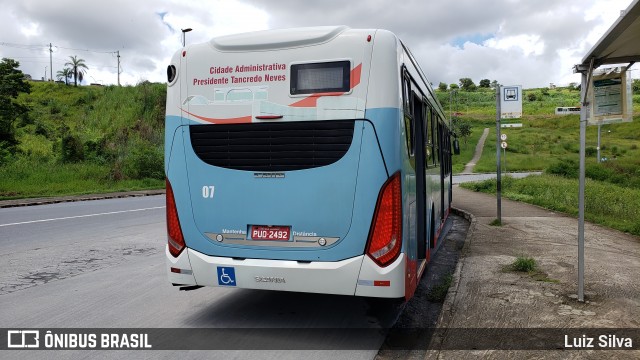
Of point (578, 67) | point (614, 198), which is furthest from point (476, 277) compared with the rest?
point (614, 198)

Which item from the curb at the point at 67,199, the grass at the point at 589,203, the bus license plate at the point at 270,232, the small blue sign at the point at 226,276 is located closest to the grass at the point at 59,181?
the curb at the point at 67,199

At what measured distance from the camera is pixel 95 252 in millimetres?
9367

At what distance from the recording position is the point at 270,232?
16.8 ft

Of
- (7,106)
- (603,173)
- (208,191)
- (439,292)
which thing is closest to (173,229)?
(208,191)

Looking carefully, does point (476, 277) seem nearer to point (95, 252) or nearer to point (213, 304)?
point (213, 304)

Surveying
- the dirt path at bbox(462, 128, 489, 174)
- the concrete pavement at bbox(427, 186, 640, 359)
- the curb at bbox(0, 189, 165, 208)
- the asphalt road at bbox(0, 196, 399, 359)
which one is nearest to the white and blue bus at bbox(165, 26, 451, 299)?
the asphalt road at bbox(0, 196, 399, 359)

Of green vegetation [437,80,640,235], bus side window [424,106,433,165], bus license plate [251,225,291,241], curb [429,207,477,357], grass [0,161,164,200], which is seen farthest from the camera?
grass [0,161,164,200]

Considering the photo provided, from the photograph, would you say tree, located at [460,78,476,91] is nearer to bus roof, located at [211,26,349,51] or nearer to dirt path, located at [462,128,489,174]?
dirt path, located at [462,128,489,174]

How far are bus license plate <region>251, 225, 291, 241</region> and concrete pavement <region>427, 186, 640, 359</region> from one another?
166 cm

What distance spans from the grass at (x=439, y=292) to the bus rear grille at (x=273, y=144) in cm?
278

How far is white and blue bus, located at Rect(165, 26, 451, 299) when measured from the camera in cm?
487

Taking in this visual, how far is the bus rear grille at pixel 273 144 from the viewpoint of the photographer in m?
4.96

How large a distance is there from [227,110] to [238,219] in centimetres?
108

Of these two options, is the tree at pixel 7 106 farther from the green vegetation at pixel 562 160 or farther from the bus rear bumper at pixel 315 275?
the bus rear bumper at pixel 315 275
